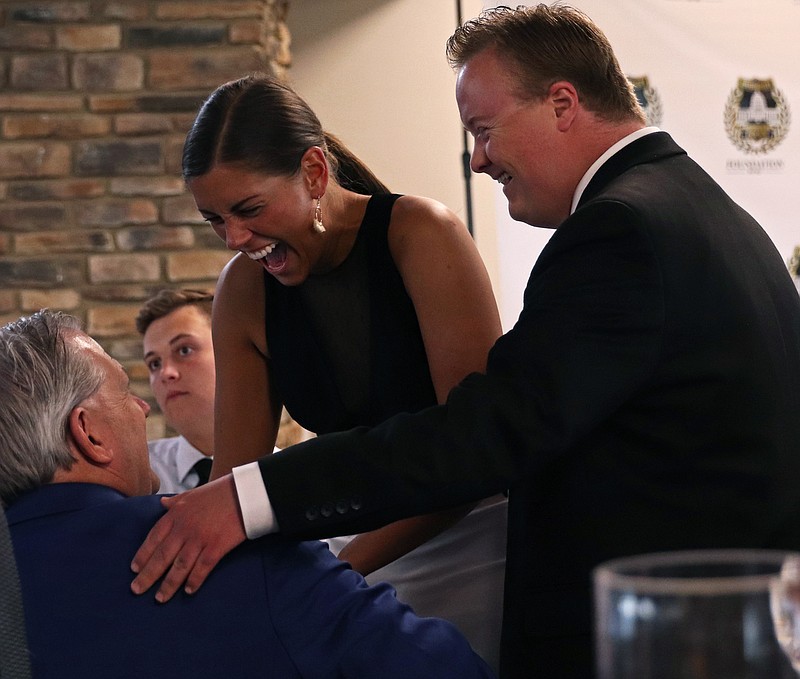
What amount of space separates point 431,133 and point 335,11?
629 mm

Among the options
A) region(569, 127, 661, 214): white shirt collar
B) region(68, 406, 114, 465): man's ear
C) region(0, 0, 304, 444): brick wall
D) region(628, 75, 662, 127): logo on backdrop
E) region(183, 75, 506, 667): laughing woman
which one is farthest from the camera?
region(0, 0, 304, 444): brick wall

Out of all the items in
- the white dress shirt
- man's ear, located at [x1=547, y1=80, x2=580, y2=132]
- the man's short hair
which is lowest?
the white dress shirt

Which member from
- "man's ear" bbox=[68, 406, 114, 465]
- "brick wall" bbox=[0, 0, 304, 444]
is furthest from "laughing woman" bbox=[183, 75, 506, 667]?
"brick wall" bbox=[0, 0, 304, 444]

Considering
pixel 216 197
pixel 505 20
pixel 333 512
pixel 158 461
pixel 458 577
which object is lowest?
pixel 158 461

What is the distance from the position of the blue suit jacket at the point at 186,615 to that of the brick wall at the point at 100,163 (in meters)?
2.68

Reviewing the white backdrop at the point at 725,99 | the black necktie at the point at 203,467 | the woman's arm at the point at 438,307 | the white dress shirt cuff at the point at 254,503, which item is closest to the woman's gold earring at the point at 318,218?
the woman's arm at the point at 438,307

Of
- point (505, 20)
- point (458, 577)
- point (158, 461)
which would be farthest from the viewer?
point (158, 461)

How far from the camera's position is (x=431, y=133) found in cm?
460

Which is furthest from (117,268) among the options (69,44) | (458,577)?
(458,577)

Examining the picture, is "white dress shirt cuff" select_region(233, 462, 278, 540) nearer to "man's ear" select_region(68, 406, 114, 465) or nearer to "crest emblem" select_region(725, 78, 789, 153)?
"man's ear" select_region(68, 406, 114, 465)

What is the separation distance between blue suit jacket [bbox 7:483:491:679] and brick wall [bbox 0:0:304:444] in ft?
8.80

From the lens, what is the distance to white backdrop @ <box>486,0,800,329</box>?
3559 millimetres

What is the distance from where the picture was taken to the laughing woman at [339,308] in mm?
1621

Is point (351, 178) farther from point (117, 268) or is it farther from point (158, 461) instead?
point (117, 268)
